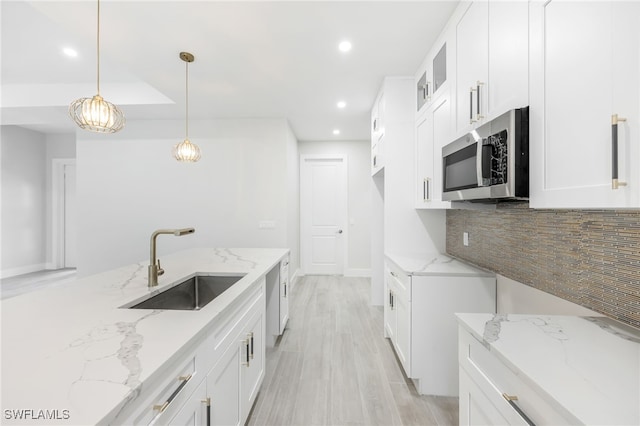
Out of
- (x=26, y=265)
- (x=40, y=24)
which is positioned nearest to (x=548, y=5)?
(x=40, y=24)

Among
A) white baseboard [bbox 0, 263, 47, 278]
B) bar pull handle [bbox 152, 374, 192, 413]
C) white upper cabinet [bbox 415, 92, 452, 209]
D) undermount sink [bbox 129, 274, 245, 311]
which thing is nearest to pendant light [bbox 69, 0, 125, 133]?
undermount sink [bbox 129, 274, 245, 311]

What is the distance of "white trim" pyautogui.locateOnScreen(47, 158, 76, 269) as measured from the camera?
5785 millimetres

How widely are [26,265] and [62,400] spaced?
7189mm

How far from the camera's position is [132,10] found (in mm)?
1923

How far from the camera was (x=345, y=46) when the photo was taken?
2.30 metres

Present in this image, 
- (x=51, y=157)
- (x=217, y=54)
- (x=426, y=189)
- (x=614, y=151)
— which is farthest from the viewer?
(x=51, y=157)

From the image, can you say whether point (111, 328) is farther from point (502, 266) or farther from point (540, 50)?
point (502, 266)

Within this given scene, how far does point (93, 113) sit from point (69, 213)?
5.69 m

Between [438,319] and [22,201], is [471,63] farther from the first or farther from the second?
[22,201]

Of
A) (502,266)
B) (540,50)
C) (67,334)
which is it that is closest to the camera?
(67,334)

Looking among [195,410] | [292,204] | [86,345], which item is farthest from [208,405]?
[292,204]

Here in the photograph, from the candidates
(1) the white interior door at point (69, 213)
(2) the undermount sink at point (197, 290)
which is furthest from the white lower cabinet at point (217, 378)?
(1) the white interior door at point (69, 213)

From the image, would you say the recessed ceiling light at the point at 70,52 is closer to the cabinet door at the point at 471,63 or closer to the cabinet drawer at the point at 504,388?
the cabinet door at the point at 471,63

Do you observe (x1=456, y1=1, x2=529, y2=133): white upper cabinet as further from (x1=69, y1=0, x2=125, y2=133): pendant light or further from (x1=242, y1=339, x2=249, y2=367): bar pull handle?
(x1=69, y1=0, x2=125, y2=133): pendant light
